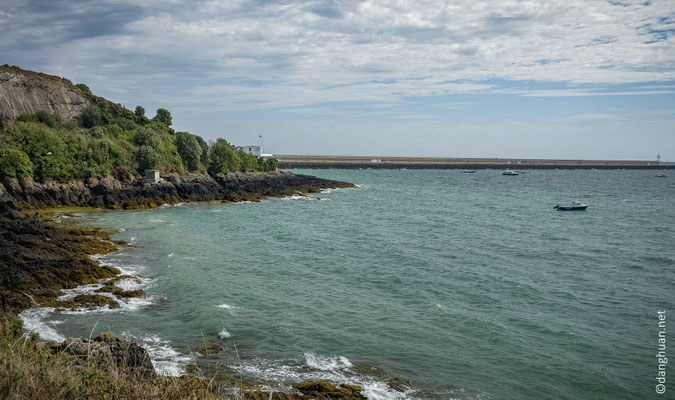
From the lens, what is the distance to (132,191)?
5116 cm

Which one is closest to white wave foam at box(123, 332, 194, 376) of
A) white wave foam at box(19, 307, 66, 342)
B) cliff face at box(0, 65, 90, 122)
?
white wave foam at box(19, 307, 66, 342)

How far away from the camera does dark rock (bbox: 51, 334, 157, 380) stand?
412 inches

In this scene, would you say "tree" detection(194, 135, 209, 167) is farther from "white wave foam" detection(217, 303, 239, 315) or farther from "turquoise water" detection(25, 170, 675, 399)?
"white wave foam" detection(217, 303, 239, 315)

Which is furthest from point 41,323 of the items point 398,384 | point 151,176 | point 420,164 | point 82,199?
point 420,164

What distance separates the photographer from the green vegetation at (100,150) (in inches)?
1818

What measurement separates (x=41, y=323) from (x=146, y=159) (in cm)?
4399

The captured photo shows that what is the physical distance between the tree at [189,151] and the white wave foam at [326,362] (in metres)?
57.0

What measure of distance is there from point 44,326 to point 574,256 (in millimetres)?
28964

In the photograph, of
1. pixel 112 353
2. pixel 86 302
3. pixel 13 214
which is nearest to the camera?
pixel 112 353

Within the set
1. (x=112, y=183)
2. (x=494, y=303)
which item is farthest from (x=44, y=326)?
(x=112, y=183)

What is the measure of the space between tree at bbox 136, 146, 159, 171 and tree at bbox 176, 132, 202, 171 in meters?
8.92

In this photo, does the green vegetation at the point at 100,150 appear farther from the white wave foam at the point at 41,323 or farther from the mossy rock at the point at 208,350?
the mossy rock at the point at 208,350

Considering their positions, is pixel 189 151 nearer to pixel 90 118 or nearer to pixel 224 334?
pixel 90 118

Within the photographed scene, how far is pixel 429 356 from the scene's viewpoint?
14992 millimetres
